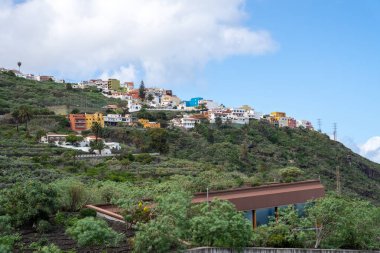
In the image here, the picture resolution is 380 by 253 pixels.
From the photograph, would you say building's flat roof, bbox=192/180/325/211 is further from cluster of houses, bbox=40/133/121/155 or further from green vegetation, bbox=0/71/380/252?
cluster of houses, bbox=40/133/121/155

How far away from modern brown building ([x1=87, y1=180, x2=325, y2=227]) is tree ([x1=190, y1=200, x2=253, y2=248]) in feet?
17.4

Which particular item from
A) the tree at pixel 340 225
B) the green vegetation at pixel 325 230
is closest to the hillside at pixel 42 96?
the green vegetation at pixel 325 230

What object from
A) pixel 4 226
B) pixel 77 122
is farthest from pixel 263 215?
pixel 77 122

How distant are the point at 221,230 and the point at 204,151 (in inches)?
2055

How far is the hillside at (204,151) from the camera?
45.5m

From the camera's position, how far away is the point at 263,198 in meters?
21.0

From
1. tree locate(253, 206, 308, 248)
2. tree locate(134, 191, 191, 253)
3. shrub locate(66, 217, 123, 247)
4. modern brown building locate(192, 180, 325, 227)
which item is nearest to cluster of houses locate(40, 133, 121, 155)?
modern brown building locate(192, 180, 325, 227)

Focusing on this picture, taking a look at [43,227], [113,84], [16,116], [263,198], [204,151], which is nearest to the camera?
[43,227]

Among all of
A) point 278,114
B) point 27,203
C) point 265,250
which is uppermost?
point 278,114

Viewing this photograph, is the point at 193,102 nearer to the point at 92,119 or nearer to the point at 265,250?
the point at 92,119

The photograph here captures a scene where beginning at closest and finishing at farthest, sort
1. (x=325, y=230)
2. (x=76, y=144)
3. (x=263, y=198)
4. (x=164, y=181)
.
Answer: (x=325, y=230) < (x=263, y=198) < (x=164, y=181) < (x=76, y=144)

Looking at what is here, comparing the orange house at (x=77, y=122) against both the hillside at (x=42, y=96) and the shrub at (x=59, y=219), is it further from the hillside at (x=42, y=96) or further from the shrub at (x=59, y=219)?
the shrub at (x=59, y=219)

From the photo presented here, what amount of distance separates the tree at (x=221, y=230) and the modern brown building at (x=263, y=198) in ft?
17.4

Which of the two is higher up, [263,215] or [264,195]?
[264,195]
